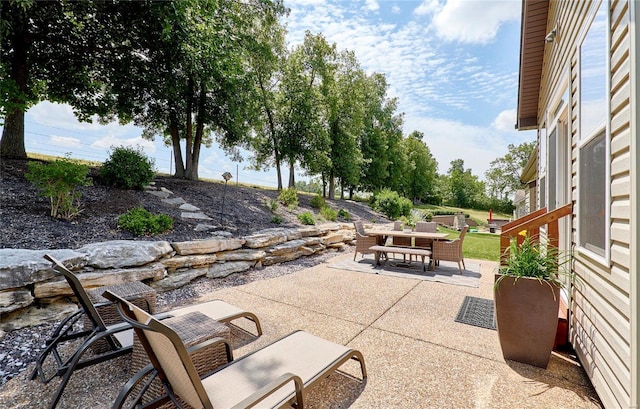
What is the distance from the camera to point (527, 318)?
8.54ft

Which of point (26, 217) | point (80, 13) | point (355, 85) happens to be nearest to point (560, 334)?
point (26, 217)

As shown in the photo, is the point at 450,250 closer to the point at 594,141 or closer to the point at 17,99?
the point at 594,141

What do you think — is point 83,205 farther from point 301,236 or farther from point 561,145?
point 561,145

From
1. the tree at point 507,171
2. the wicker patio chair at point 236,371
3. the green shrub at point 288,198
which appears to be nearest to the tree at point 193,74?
the green shrub at point 288,198

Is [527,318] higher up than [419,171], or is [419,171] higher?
[419,171]

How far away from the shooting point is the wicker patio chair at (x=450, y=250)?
6336 mm

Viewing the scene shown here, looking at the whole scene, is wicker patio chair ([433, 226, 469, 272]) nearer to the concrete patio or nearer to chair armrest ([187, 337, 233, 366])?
the concrete patio

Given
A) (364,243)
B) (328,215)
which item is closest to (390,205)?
(328,215)

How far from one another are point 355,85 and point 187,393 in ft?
64.2

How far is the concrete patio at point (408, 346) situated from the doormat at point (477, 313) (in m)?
0.11

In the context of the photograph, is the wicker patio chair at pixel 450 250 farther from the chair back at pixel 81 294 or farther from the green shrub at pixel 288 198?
the chair back at pixel 81 294

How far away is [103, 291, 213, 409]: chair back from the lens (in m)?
1.38

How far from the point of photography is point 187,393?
1614 millimetres

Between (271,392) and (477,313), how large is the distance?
11.5 ft
